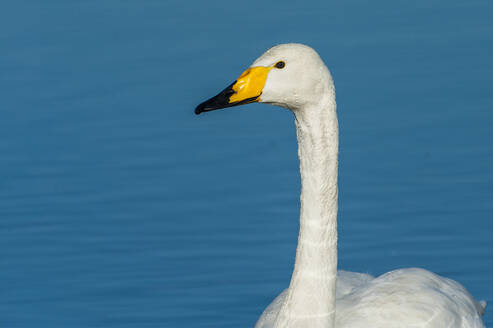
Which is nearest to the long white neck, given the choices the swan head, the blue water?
the swan head

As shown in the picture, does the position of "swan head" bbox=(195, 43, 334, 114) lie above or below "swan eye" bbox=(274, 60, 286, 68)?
below

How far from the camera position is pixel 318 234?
5.69 meters

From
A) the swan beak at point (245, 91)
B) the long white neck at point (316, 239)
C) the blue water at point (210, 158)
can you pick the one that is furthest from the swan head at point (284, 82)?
the blue water at point (210, 158)

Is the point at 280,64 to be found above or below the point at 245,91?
above

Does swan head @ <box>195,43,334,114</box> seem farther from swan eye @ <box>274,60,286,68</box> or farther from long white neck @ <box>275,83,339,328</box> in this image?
long white neck @ <box>275,83,339,328</box>

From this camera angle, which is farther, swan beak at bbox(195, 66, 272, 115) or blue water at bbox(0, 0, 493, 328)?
blue water at bbox(0, 0, 493, 328)

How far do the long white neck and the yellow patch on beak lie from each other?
27 cm

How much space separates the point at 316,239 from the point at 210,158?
4742 mm

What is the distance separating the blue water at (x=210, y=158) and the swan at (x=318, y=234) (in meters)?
1.66

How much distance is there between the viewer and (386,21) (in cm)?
1334

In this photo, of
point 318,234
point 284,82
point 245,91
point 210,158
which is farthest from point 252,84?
point 210,158

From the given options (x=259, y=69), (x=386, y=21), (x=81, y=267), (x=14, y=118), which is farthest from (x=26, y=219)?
(x=386, y=21)

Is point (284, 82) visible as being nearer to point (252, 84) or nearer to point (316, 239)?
point (252, 84)

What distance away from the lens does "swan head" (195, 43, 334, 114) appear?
539 centimetres
